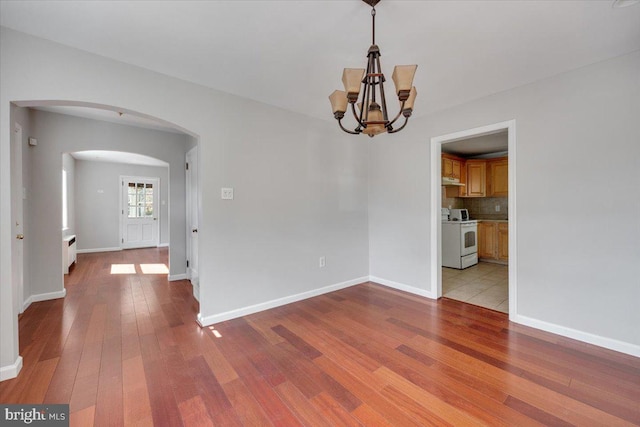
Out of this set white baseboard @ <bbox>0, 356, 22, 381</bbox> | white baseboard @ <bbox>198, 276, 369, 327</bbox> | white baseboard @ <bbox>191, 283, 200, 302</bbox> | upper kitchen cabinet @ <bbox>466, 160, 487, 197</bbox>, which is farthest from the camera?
upper kitchen cabinet @ <bbox>466, 160, 487, 197</bbox>

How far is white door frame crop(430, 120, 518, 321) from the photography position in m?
2.72

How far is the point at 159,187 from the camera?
8039 mm

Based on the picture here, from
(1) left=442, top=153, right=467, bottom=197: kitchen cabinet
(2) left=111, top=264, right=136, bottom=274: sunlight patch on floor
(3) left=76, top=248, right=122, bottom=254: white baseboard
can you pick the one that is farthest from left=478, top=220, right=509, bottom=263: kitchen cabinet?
(3) left=76, top=248, right=122, bottom=254: white baseboard

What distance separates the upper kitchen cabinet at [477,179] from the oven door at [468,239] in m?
0.82

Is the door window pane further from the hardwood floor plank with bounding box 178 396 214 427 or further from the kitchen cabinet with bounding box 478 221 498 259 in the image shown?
the kitchen cabinet with bounding box 478 221 498 259

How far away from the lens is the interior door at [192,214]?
3.82 meters

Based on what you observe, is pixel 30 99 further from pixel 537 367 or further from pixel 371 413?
pixel 537 367

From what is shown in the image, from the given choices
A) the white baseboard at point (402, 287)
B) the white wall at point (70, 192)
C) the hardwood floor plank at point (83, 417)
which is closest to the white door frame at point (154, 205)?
the white wall at point (70, 192)

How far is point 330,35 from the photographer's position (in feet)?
6.24

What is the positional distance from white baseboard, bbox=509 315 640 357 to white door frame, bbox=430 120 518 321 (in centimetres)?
12

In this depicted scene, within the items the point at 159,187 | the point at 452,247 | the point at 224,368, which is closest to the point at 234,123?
the point at 224,368

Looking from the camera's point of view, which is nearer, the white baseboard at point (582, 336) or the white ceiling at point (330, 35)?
the white ceiling at point (330, 35)

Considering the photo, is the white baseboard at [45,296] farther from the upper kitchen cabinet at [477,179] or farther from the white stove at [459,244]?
the upper kitchen cabinet at [477,179]

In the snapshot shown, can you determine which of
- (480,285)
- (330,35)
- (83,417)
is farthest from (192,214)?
(480,285)
